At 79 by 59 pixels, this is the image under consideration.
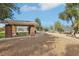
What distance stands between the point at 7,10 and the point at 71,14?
→ 70cm

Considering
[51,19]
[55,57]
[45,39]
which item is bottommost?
[55,57]

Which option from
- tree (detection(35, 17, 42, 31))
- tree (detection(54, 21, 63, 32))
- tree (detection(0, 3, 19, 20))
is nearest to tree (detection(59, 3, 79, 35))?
tree (detection(54, 21, 63, 32))

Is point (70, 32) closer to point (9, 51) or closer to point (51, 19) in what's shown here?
point (51, 19)

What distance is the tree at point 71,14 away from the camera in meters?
2.89

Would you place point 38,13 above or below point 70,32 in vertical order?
above

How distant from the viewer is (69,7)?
2912 millimetres

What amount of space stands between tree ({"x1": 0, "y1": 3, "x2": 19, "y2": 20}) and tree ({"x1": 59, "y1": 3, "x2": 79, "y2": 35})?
505 millimetres

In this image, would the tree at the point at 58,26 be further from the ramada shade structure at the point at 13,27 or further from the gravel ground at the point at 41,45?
the ramada shade structure at the point at 13,27

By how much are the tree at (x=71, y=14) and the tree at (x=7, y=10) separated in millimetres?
505

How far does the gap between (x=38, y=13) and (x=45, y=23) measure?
0.13m

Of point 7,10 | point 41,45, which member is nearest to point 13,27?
point 7,10

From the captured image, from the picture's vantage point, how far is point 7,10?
9.71ft

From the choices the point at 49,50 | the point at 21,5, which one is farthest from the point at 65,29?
the point at 21,5

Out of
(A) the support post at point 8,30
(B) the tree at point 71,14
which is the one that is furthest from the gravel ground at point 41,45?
(B) the tree at point 71,14
